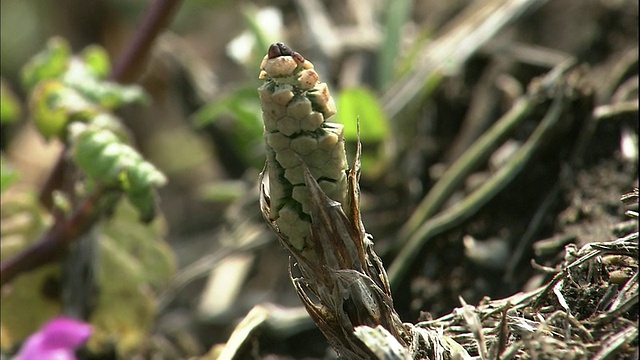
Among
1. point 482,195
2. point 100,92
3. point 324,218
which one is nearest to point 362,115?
point 482,195

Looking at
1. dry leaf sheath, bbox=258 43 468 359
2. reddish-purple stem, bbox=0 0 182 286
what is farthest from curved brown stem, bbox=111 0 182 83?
dry leaf sheath, bbox=258 43 468 359

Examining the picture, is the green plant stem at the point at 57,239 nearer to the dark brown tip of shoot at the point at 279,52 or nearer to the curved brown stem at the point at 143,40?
the curved brown stem at the point at 143,40

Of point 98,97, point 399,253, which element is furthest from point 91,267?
point 399,253

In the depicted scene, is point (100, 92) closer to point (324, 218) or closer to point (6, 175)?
point (6, 175)

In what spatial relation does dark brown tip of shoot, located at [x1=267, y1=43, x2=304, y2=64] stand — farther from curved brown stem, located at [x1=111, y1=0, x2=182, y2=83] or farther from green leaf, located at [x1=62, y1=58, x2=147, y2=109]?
curved brown stem, located at [x1=111, y1=0, x2=182, y2=83]

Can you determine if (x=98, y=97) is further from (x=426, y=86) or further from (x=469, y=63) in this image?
(x=469, y=63)

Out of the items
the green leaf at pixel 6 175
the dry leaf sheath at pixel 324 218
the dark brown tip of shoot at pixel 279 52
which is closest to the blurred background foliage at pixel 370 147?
the green leaf at pixel 6 175
